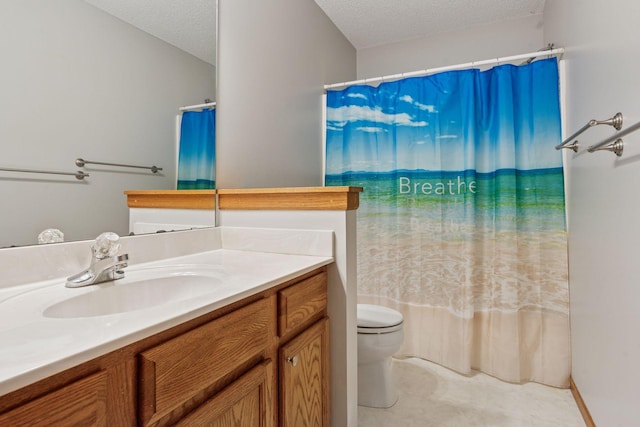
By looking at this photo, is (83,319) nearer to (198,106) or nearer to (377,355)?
(198,106)

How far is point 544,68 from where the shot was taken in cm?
190

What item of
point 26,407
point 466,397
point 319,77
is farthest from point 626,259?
point 319,77

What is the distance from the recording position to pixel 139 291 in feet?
3.28

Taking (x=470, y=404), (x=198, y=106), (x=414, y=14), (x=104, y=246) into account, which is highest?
(x=414, y=14)

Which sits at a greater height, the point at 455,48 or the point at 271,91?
the point at 455,48

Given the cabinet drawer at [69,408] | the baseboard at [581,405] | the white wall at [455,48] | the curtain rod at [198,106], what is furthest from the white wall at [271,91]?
the baseboard at [581,405]

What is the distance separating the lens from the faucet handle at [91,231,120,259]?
0.94 metres

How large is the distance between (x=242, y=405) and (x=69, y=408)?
428 millimetres

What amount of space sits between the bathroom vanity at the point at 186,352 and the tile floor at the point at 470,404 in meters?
0.57

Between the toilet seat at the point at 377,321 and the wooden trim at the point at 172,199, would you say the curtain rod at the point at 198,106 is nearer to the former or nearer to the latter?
the wooden trim at the point at 172,199

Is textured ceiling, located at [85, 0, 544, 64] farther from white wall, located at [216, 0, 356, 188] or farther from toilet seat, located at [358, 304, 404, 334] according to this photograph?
toilet seat, located at [358, 304, 404, 334]

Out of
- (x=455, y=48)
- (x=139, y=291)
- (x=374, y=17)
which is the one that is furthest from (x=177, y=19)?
(x=455, y=48)

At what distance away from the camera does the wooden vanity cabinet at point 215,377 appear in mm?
513

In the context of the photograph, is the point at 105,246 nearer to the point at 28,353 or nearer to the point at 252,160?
the point at 28,353
